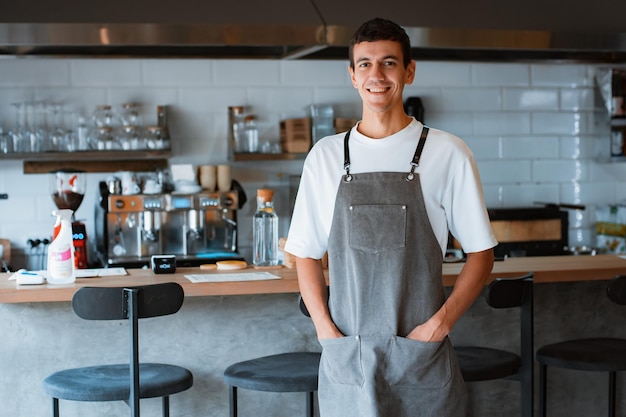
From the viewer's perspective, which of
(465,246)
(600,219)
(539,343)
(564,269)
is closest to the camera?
(465,246)

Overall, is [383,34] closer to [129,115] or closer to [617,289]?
[617,289]

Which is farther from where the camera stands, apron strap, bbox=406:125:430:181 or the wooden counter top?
the wooden counter top

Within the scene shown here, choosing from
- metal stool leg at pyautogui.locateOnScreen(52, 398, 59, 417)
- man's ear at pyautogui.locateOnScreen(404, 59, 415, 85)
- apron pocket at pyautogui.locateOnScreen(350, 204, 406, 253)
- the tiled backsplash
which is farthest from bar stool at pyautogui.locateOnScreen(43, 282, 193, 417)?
the tiled backsplash

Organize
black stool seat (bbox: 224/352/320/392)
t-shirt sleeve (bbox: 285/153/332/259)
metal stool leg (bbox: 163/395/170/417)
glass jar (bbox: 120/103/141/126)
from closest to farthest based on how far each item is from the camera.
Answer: t-shirt sleeve (bbox: 285/153/332/259), black stool seat (bbox: 224/352/320/392), metal stool leg (bbox: 163/395/170/417), glass jar (bbox: 120/103/141/126)

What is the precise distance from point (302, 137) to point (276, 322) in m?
2.17

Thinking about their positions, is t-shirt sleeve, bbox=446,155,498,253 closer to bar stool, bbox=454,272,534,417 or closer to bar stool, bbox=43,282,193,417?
bar stool, bbox=454,272,534,417

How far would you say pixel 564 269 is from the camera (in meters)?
3.86

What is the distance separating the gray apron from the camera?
8.89 ft

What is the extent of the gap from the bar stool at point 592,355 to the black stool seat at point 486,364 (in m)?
0.20

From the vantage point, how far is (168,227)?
5.66 meters

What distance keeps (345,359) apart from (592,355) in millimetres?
1348

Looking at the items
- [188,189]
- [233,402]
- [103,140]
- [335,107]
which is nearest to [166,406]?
[233,402]

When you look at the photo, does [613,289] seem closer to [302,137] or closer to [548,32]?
[548,32]

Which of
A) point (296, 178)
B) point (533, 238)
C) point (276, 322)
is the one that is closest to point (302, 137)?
point (296, 178)
